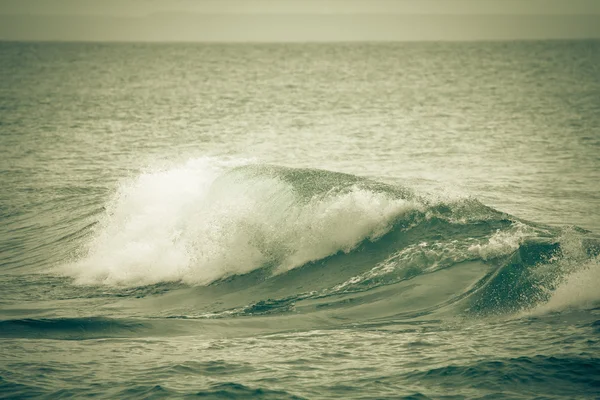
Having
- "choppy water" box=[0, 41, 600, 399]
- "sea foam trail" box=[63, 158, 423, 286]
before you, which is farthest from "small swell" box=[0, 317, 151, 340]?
"sea foam trail" box=[63, 158, 423, 286]

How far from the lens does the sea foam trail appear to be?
15.6 metres

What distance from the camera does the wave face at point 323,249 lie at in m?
13.1

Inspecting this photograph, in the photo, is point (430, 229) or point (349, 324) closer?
point (349, 324)

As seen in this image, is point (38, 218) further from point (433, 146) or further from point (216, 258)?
point (433, 146)

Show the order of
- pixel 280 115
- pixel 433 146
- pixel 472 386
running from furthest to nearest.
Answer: pixel 280 115, pixel 433 146, pixel 472 386

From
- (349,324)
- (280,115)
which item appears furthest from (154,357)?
(280,115)

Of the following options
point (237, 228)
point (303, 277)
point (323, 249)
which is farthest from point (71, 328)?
point (323, 249)

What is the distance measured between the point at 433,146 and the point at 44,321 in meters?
26.3

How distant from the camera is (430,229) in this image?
1598cm

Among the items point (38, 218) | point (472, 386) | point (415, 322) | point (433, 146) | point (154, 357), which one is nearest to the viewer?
point (472, 386)

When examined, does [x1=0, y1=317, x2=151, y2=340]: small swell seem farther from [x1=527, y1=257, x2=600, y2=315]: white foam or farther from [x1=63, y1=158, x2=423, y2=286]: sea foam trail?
[x1=527, y1=257, x2=600, y2=315]: white foam

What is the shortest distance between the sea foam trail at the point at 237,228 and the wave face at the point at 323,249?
0.10ft

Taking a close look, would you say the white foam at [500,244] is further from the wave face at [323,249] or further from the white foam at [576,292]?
the white foam at [576,292]

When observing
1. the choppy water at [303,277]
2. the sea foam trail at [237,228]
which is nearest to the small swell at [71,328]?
the choppy water at [303,277]
